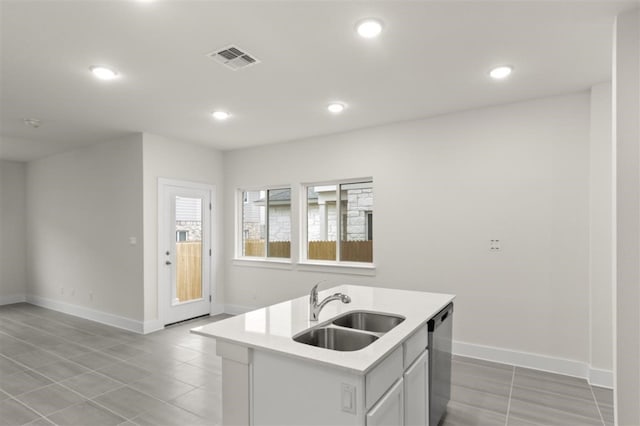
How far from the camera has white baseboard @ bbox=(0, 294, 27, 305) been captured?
6694 mm

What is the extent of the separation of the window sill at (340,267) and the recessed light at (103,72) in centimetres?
325

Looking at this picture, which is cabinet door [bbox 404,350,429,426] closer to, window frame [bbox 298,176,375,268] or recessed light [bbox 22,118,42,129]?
window frame [bbox 298,176,375,268]

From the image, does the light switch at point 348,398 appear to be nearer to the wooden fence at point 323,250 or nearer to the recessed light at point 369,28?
the recessed light at point 369,28

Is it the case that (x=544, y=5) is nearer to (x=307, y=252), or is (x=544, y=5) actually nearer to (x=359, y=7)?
(x=359, y=7)

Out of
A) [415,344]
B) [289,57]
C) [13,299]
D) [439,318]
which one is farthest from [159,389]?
[13,299]

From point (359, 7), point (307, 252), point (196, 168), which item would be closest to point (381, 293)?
point (359, 7)

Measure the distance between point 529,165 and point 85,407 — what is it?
15.1 feet

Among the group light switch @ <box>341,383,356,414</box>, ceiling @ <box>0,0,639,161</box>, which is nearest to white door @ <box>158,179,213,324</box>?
ceiling @ <box>0,0,639,161</box>

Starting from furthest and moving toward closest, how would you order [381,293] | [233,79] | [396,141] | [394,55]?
[396,141], [233,79], [381,293], [394,55]

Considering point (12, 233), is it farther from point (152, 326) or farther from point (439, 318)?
point (439, 318)

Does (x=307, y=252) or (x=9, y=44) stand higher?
(x=9, y=44)

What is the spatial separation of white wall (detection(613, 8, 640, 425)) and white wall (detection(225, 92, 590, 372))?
1.36 meters

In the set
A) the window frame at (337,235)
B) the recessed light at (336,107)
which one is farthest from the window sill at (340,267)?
the recessed light at (336,107)

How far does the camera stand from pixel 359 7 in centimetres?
213
